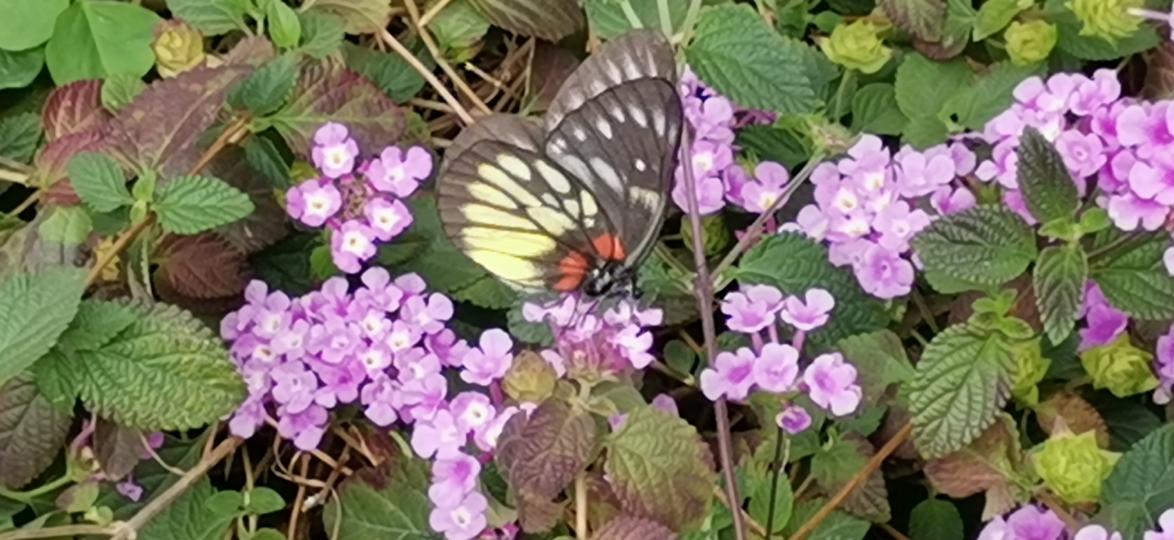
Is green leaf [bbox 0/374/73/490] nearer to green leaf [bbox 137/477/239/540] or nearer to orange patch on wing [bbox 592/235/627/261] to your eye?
green leaf [bbox 137/477/239/540]

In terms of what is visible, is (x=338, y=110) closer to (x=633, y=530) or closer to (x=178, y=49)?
(x=178, y=49)

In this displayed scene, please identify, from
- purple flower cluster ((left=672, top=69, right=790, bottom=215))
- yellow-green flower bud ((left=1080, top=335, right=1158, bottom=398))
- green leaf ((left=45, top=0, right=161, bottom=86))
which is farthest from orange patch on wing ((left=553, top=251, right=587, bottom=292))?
green leaf ((left=45, top=0, right=161, bottom=86))

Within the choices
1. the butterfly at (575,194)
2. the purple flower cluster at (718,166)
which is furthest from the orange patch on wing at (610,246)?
the purple flower cluster at (718,166)

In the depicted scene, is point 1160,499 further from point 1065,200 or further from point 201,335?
point 201,335

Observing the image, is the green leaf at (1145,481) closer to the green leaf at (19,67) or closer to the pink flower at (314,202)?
the pink flower at (314,202)

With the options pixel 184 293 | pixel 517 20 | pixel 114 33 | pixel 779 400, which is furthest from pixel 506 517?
pixel 114 33
